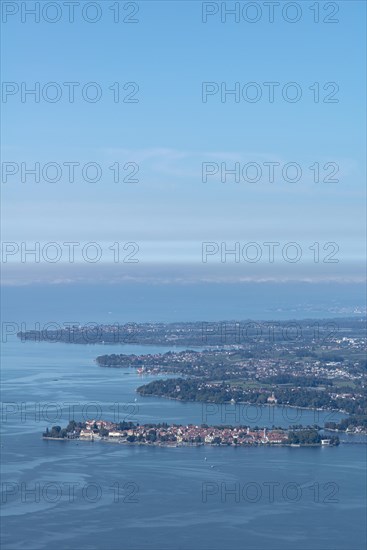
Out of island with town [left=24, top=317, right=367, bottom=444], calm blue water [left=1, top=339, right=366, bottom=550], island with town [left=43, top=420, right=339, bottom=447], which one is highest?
island with town [left=24, top=317, right=367, bottom=444]

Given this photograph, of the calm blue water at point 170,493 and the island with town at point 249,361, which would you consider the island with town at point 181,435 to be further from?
the calm blue water at point 170,493

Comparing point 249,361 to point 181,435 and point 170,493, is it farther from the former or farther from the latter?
point 170,493

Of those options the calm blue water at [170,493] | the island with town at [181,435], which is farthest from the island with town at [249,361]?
the calm blue water at [170,493]

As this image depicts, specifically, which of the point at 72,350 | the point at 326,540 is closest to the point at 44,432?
the point at 326,540

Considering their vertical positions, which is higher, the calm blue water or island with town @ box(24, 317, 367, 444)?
island with town @ box(24, 317, 367, 444)

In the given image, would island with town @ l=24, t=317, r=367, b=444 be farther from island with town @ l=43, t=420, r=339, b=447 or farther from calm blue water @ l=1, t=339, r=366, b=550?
calm blue water @ l=1, t=339, r=366, b=550

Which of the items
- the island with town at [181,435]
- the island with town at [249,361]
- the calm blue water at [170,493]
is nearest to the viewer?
the calm blue water at [170,493]

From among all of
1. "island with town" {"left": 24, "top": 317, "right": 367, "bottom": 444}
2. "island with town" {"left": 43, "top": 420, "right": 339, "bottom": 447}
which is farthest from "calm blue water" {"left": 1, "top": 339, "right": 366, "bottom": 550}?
"island with town" {"left": 24, "top": 317, "right": 367, "bottom": 444}

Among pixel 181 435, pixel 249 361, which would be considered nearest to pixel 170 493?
pixel 181 435
